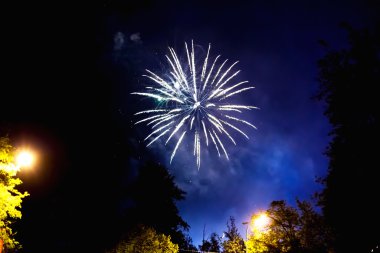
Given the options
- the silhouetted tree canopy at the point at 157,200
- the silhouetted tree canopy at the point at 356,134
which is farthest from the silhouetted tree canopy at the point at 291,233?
the silhouetted tree canopy at the point at 157,200

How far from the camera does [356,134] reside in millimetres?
18312

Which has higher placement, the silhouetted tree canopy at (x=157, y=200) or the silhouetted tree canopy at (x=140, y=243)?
the silhouetted tree canopy at (x=157, y=200)

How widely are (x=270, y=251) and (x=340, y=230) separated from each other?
8252mm

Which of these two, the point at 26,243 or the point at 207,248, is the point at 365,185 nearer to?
the point at 26,243

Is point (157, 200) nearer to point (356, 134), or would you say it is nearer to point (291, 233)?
point (291, 233)

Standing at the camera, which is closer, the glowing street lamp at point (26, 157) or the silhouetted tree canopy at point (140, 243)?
the glowing street lamp at point (26, 157)

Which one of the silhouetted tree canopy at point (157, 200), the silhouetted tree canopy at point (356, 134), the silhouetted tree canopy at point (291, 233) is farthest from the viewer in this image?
the silhouetted tree canopy at point (157, 200)

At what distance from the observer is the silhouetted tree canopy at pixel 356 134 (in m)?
17.5

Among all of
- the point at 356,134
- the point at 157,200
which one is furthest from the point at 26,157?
the point at 157,200

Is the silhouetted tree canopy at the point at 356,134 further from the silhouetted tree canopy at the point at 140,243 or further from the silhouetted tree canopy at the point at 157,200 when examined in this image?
the silhouetted tree canopy at the point at 157,200

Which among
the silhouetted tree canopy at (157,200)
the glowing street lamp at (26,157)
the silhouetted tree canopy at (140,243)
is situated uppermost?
the silhouetted tree canopy at (157,200)

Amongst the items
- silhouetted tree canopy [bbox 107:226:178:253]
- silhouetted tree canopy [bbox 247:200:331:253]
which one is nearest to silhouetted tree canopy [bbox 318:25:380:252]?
silhouetted tree canopy [bbox 247:200:331:253]

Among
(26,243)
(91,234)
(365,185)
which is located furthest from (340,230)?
(26,243)

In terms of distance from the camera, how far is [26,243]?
3105cm
